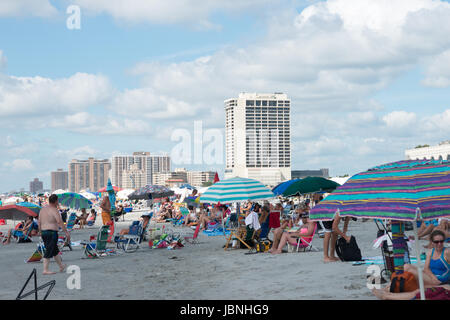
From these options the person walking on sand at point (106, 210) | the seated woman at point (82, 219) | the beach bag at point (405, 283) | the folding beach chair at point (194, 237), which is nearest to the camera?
the beach bag at point (405, 283)

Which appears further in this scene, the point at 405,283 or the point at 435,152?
the point at 435,152

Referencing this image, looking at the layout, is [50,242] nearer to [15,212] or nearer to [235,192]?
[235,192]

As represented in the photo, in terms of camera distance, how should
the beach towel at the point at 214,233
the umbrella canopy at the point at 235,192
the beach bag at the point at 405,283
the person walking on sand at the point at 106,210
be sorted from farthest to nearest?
the beach towel at the point at 214,233 → the person walking on sand at the point at 106,210 → the umbrella canopy at the point at 235,192 → the beach bag at the point at 405,283

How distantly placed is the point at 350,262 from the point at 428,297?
3.75 meters

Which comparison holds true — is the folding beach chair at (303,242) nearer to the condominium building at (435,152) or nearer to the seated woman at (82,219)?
the seated woman at (82,219)

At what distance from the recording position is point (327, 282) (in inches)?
321

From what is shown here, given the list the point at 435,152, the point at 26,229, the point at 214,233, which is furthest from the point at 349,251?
the point at 435,152

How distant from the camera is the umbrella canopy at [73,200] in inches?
1087

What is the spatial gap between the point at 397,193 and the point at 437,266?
6.30 feet

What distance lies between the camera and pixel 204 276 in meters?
9.77

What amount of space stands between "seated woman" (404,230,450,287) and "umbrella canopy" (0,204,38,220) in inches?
554

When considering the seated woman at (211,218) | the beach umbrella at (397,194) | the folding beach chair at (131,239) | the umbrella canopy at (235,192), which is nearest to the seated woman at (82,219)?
the seated woman at (211,218)

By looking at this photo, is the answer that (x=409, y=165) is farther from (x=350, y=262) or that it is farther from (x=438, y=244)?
(x=350, y=262)

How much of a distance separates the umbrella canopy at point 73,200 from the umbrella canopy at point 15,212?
937 cm
